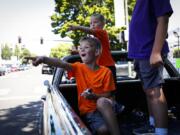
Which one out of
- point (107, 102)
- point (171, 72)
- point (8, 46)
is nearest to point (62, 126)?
point (107, 102)

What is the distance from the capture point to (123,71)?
7535 mm

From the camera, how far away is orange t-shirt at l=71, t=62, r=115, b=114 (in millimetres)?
2790

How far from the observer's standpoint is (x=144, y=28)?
8.82 feet

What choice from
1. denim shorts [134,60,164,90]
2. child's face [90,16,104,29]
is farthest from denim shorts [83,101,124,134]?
child's face [90,16,104,29]

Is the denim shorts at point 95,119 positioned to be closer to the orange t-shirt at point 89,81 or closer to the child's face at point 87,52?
the orange t-shirt at point 89,81

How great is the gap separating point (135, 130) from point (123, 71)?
14.1ft

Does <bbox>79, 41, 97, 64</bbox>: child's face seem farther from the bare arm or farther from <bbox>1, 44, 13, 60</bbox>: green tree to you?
<bbox>1, 44, 13, 60</bbox>: green tree

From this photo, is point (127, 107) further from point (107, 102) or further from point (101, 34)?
point (107, 102)

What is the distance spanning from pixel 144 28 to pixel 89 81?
1.93 ft

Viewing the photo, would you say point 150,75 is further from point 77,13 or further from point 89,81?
point 77,13

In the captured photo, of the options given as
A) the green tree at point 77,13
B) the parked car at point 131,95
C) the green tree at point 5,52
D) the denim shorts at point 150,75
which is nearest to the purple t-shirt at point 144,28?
the denim shorts at point 150,75

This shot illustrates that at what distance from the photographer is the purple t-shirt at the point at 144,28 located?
2613 mm

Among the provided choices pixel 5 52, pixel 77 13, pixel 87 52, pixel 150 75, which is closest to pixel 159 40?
pixel 150 75

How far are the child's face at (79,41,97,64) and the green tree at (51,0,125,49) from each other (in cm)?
2275
